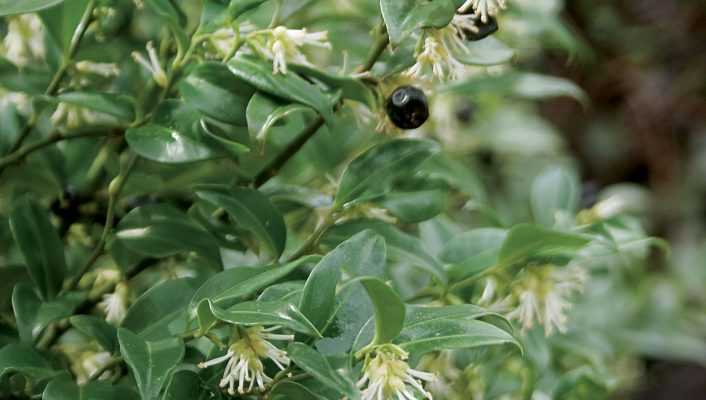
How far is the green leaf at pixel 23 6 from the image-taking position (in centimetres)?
74

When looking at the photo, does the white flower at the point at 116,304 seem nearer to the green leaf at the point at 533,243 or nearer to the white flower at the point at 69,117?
the white flower at the point at 69,117

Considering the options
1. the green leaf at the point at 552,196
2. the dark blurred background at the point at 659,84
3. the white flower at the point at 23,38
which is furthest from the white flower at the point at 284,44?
the dark blurred background at the point at 659,84

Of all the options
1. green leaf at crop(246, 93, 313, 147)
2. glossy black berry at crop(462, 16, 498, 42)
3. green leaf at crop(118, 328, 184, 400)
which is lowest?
green leaf at crop(118, 328, 184, 400)

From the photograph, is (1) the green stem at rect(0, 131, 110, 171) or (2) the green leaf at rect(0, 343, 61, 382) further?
(1) the green stem at rect(0, 131, 110, 171)

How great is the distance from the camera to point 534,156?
253cm

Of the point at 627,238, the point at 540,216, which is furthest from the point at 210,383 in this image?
the point at 540,216

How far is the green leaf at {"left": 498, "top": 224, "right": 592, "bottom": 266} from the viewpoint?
0.78 m

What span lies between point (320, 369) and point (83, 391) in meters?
0.19

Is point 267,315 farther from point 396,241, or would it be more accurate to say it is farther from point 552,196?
point 552,196

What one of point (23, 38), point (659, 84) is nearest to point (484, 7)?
point (23, 38)

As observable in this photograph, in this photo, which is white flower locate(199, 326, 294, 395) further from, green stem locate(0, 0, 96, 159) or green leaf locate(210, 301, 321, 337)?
green stem locate(0, 0, 96, 159)

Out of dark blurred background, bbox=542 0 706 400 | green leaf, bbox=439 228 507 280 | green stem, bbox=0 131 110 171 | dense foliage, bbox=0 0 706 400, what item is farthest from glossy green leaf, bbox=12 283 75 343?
dark blurred background, bbox=542 0 706 400

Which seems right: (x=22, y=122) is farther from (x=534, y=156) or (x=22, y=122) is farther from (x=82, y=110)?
(x=534, y=156)

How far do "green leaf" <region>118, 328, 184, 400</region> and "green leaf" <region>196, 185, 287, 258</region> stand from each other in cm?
13
